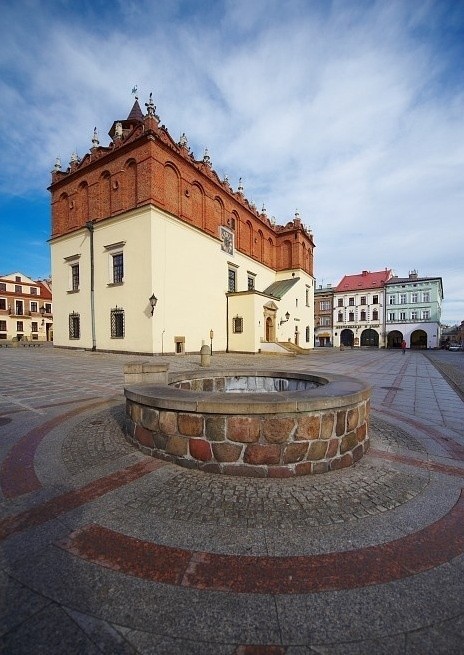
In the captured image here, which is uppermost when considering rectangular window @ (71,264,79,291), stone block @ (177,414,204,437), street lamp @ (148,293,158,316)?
rectangular window @ (71,264,79,291)

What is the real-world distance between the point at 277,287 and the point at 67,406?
28.2 metres

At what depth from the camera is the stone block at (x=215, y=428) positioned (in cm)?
344

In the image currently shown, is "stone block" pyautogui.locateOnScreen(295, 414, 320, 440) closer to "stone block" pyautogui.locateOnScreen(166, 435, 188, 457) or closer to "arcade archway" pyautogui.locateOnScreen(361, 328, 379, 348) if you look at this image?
"stone block" pyautogui.locateOnScreen(166, 435, 188, 457)

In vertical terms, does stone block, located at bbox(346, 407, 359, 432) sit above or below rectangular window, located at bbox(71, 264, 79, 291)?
below

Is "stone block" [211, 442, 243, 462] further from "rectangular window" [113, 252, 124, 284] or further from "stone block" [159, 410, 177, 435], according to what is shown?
"rectangular window" [113, 252, 124, 284]

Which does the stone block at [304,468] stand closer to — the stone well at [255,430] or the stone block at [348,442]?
the stone well at [255,430]

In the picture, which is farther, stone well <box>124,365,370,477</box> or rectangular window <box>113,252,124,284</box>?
rectangular window <box>113,252,124,284</box>

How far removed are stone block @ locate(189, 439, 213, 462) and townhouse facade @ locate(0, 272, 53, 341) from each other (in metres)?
48.7

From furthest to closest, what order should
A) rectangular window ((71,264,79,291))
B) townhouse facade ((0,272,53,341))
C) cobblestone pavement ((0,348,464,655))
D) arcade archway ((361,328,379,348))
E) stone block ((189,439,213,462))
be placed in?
arcade archway ((361,328,379,348)) < townhouse facade ((0,272,53,341)) < rectangular window ((71,264,79,291)) < stone block ((189,439,213,462)) < cobblestone pavement ((0,348,464,655))

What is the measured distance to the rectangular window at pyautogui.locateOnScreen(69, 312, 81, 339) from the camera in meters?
23.8

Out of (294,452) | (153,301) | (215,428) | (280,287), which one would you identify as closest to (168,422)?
(215,428)

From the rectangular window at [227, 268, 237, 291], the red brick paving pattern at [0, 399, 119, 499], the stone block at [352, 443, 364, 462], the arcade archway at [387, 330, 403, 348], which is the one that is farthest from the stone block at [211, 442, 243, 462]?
the arcade archway at [387, 330, 403, 348]

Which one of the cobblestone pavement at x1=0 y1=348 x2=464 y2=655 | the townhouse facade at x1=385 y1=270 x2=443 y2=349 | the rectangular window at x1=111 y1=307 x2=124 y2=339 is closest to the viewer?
the cobblestone pavement at x1=0 y1=348 x2=464 y2=655

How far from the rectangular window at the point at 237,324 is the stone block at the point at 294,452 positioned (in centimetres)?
2177
